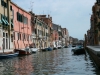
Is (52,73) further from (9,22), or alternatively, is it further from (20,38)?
(20,38)

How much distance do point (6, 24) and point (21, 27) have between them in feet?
40.9

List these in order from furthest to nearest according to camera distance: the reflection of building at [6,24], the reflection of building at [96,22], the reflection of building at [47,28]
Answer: the reflection of building at [47,28]
the reflection of building at [96,22]
the reflection of building at [6,24]

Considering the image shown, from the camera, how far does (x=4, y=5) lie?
47875 mm

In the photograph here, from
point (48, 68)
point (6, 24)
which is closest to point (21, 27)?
point (6, 24)

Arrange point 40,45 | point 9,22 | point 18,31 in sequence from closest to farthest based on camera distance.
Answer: point 9,22 < point 18,31 < point 40,45

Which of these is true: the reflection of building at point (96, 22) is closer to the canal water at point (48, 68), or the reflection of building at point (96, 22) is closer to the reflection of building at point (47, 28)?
the reflection of building at point (47, 28)

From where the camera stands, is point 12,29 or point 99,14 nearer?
point 12,29

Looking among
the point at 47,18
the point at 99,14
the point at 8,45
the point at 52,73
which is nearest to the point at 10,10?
the point at 8,45

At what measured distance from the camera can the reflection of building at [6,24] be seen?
150ft

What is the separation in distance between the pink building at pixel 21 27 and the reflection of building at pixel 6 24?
320 cm

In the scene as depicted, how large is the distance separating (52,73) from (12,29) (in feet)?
103

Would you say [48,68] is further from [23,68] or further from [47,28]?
[47,28]

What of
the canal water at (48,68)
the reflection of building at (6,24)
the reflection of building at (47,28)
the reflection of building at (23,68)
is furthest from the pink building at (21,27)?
the reflection of building at (47,28)

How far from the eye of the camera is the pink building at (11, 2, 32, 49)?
180ft
